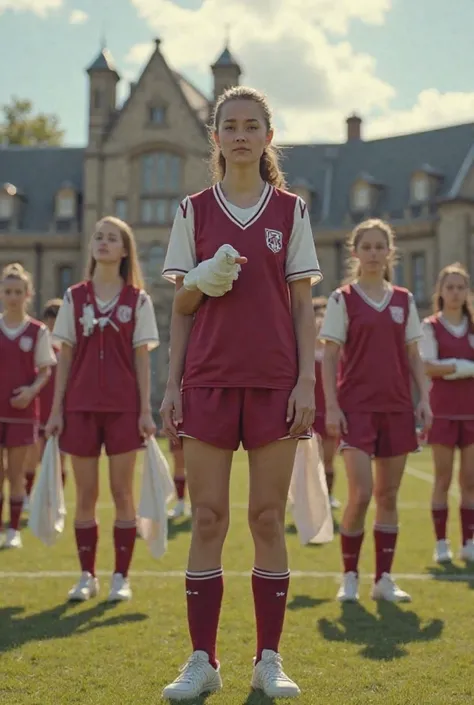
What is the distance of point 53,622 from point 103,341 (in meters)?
1.88

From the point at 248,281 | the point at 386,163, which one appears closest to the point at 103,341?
the point at 248,281

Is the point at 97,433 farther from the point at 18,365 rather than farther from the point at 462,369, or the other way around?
the point at 462,369

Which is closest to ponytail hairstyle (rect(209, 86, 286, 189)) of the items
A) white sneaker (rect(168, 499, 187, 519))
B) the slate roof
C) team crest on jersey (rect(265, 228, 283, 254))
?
team crest on jersey (rect(265, 228, 283, 254))

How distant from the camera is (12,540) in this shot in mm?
8922

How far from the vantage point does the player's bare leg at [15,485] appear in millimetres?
8695

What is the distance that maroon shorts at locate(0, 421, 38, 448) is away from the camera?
853cm

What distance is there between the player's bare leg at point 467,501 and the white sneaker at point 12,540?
412 centimetres

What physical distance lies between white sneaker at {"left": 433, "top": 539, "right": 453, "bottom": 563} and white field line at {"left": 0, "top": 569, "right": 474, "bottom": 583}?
57 centimetres

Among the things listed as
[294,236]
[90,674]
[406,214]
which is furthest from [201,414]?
[406,214]

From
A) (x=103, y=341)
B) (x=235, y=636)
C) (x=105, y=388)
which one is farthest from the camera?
(x=103, y=341)

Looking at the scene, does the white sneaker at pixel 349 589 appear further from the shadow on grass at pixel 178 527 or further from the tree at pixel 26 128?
the tree at pixel 26 128

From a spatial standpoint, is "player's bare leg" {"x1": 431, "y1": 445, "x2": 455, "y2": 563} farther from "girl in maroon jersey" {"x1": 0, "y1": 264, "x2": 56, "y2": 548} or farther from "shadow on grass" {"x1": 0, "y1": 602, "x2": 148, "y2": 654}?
"girl in maroon jersey" {"x1": 0, "y1": 264, "x2": 56, "y2": 548}

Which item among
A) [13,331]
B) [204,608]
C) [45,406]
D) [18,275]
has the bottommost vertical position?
[204,608]

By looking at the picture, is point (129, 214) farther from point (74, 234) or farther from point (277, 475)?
point (277, 475)
